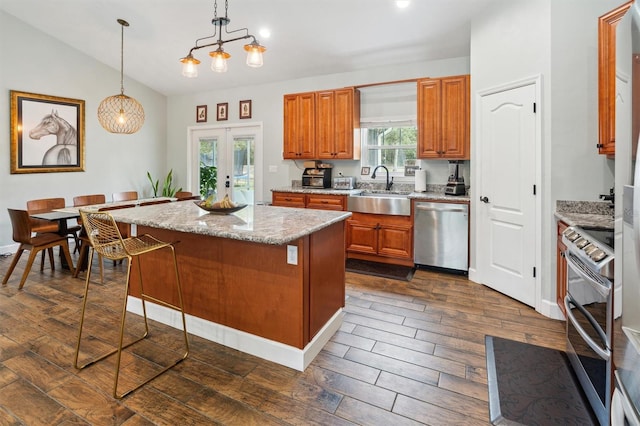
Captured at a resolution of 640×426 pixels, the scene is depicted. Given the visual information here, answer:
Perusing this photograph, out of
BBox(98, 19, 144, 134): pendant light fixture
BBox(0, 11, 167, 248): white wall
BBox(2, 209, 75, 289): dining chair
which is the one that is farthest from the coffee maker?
BBox(0, 11, 167, 248): white wall

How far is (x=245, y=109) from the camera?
614cm

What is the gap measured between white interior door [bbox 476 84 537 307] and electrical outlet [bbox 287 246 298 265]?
7.40 ft

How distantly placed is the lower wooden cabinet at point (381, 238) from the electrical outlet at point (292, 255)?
240cm

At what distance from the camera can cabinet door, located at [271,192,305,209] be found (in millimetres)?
4906

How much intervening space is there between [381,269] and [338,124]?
2.13 meters

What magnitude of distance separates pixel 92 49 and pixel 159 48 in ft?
4.03

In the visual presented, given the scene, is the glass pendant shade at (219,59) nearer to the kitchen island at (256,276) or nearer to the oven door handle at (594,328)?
the kitchen island at (256,276)

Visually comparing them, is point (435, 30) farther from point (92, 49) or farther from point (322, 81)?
point (92, 49)

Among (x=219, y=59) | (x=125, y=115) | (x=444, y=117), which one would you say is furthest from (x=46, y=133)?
(x=444, y=117)

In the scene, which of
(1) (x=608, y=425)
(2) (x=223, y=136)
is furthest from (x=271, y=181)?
(1) (x=608, y=425)

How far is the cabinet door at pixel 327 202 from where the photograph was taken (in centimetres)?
461

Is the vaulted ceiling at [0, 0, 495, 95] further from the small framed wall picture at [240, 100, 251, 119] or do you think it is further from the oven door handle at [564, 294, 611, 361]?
the oven door handle at [564, 294, 611, 361]

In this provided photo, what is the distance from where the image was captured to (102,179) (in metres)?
5.97

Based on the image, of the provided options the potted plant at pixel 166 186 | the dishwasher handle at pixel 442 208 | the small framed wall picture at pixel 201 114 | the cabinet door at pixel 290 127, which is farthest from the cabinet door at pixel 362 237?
the potted plant at pixel 166 186
